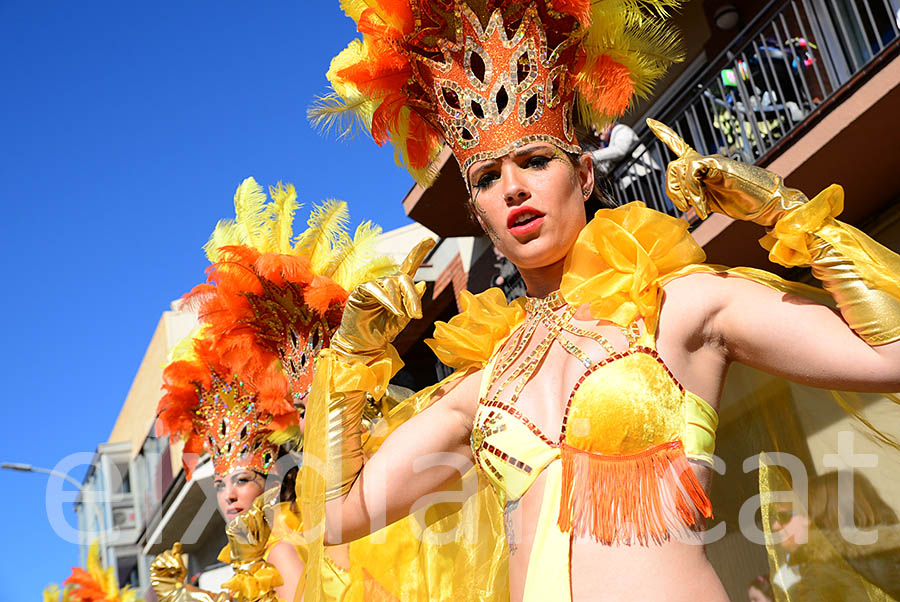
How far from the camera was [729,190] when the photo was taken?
2.14m

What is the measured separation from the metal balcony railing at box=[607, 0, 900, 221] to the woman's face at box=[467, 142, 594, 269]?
14.8ft

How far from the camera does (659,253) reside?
7.75 ft

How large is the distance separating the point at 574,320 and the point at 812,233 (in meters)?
0.61

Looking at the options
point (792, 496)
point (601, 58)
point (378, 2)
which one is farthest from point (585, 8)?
point (792, 496)

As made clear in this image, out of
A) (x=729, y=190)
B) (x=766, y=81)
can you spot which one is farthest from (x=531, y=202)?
(x=766, y=81)

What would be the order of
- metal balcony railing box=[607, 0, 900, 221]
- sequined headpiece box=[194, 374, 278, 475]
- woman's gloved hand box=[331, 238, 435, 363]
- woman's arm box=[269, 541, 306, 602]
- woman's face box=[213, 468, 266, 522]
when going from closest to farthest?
woman's gloved hand box=[331, 238, 435, 363] < woman's arm box=[269, 541, 306, 602] < woman's face box=[213, 468, 266, 522] < sequined headpiece box=[194, 374, 278, 475] < metal balcony railing box=[607, 0, 900, 221]

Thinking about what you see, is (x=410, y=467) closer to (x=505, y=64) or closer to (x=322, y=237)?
(x=505, y=64)

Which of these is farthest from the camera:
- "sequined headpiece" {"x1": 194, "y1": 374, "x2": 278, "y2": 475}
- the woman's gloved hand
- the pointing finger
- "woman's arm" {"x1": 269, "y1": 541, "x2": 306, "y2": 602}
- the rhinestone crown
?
"sequined headpiece" {"x1": 194, "y1": 374, "x2": 278, "y2": 475}

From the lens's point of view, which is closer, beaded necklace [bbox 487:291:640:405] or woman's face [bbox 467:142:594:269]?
beaded necklace [bbox 487:291:640:405]

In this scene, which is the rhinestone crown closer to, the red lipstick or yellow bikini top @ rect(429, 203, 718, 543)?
the red lipstick

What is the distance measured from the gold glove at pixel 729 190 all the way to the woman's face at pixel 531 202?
0.37 meters

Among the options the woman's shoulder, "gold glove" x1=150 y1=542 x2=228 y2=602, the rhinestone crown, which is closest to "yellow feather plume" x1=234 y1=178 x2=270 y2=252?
the woman's shoulder

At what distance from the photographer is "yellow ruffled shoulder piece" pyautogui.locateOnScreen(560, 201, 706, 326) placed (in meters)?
2.30

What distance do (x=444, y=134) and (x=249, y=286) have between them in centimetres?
181
